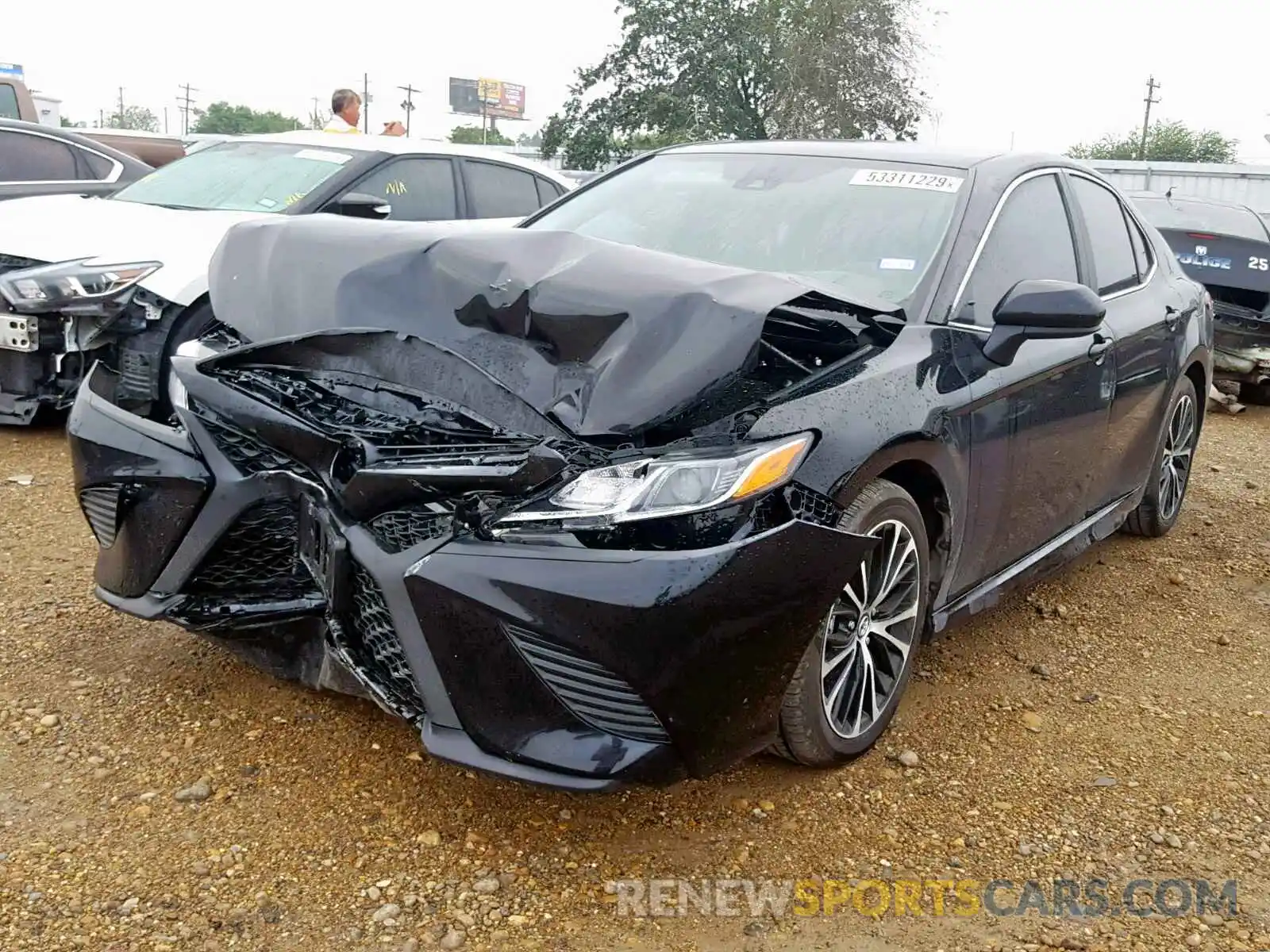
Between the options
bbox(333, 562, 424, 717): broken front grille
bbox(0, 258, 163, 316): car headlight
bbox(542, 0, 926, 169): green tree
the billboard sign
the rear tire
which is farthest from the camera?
the billboard sign

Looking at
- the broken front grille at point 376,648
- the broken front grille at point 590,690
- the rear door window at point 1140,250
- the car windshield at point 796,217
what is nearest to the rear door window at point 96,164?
the car windshield at point 796,217

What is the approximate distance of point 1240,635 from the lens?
169 inches

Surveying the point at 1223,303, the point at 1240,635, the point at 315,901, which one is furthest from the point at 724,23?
the point at 315,901

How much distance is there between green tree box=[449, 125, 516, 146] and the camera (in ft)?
218

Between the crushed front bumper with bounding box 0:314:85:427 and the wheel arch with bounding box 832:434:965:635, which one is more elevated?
the wheel arch with bounding box 832:434:965:635

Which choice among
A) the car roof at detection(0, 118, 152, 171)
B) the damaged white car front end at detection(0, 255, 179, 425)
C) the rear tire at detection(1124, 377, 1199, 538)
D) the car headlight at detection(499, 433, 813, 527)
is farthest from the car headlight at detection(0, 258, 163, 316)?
the rear tire at detection(1124, 377, 1199, 538)

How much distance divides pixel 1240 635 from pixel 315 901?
136 inches

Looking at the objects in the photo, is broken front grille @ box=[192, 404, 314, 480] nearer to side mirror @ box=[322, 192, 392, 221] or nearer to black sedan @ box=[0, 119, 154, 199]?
side mirror @ box=[322, 192, 392, 221]

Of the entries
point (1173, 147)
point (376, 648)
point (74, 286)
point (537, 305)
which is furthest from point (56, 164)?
point (1173, 147)

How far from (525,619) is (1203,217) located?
869 cm

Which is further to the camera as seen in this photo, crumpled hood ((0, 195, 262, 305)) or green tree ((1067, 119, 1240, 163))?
green tree ((1067, 119, 1240, 163))

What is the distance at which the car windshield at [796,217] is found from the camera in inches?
133

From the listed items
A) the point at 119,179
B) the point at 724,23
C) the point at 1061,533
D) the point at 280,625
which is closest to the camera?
the point at 280,625

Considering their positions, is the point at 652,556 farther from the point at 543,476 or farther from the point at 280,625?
the point at 280,625
